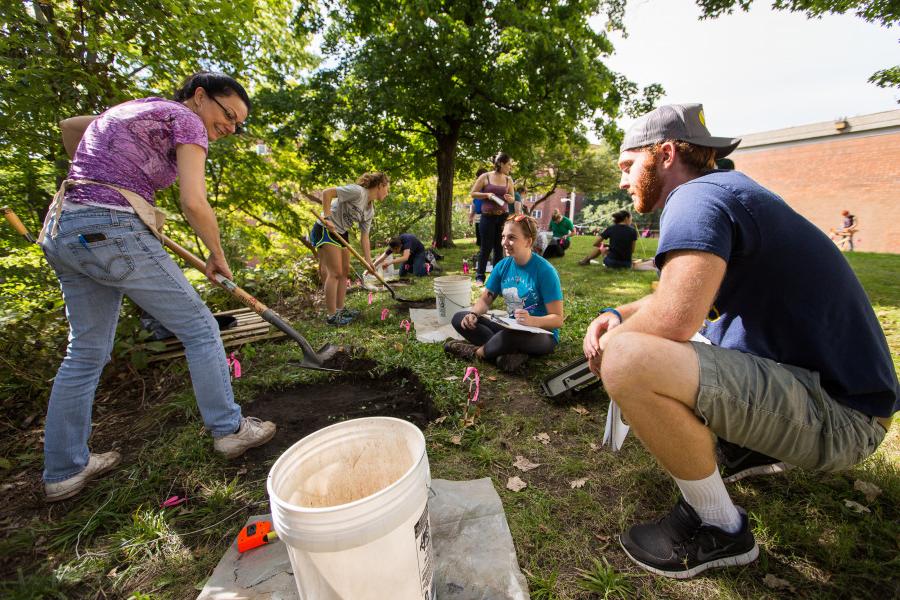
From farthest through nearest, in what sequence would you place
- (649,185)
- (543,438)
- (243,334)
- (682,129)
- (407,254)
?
(407,254)
(243,334)
(543,438)
(649,185)
(682,129)

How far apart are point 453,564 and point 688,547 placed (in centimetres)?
92

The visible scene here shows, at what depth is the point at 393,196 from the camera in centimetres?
1393

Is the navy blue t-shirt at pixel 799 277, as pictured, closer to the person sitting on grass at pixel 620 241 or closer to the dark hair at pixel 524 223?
the dark hair at pixel 524 223

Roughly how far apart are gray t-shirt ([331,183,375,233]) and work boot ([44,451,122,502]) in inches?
134

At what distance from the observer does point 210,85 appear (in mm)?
2012

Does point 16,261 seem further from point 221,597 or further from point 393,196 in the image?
point 393,196

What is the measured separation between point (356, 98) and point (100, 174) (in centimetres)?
937

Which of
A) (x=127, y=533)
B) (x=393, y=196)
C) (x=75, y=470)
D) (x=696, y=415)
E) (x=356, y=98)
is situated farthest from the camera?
(x=393, y=196)

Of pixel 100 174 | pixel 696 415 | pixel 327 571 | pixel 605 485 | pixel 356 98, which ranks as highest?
pixel 356 98

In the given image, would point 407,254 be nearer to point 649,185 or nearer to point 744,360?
point 649,185

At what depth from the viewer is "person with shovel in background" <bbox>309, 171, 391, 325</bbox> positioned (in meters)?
4.62

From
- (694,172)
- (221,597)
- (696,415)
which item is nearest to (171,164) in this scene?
(221,597)

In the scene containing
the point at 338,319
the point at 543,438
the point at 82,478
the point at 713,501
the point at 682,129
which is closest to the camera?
the point at 713,501

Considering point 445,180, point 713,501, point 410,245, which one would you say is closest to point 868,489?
point 713,501
